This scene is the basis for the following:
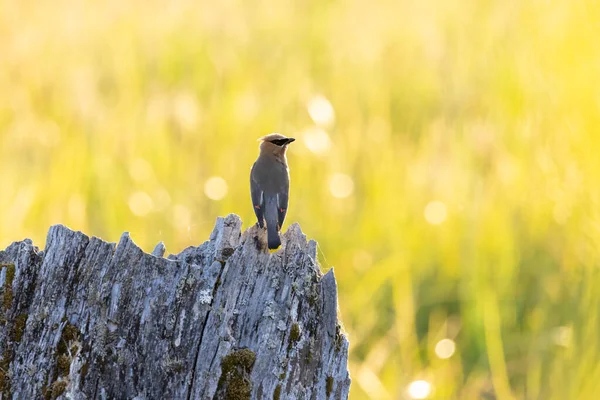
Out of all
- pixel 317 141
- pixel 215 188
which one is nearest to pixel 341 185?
pixel 317 141

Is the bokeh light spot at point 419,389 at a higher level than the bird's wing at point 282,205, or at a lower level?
lower

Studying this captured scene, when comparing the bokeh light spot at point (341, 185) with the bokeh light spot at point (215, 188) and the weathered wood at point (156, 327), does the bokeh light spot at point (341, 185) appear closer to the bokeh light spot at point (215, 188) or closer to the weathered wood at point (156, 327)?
the bokeh light spot at point (215, 188)

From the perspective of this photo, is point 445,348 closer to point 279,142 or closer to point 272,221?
point 279,142

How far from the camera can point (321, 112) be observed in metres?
6.71

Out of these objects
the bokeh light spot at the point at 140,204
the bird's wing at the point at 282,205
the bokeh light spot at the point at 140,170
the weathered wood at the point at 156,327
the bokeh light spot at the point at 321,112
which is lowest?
the weathered wood at the point at 156,327

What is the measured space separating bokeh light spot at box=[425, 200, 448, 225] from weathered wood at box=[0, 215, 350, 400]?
3374mm

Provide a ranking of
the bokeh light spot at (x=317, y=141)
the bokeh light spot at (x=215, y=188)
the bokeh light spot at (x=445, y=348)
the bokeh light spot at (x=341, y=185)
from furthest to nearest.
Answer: the bokeh light spot at (x=317, y=141) → the bokeh light spot at (x=341, y=185) → the bokeh light spot at (x=215, y=188) → the bokeh light spot at (x=445, y=348)

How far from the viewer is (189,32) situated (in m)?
9.43

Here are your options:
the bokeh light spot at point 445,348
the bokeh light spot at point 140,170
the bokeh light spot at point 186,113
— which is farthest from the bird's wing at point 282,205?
the bokeh light spot at point 186,113

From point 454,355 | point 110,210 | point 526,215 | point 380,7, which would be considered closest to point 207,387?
point 454,355

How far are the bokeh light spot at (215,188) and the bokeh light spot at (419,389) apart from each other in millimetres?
2025

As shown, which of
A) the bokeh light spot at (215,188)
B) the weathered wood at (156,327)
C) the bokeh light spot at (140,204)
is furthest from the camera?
the bokeh light spot at (215,188)

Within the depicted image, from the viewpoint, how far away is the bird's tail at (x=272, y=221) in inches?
127

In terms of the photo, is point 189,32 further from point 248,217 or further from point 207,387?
point 207,387
